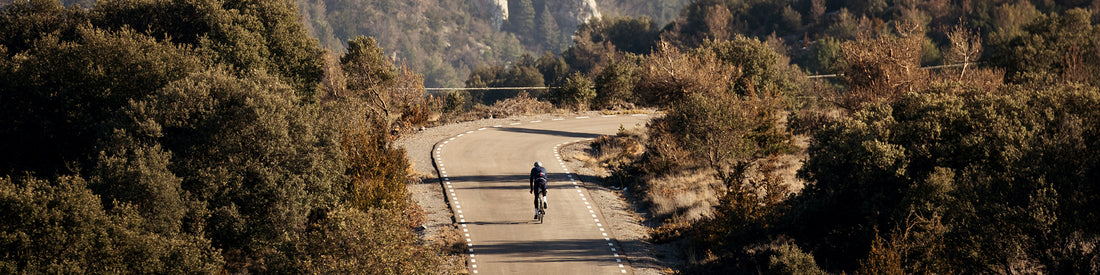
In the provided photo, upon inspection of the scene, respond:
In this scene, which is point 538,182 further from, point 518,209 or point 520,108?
point 520,108

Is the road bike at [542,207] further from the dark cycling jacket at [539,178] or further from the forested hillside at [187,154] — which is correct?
the forested hillside at [187,154]

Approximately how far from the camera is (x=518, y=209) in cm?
2662

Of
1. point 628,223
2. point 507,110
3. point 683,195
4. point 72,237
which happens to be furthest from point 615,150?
point 72,237

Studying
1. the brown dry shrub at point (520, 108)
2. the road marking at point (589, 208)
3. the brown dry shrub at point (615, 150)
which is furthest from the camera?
the brown dry shrub at point (520, 108)

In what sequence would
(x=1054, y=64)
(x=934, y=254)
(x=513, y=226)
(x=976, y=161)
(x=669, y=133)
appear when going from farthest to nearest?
(x=1054, y=64) → (x=669, y=133) → (x=513, y=226) → (x=976, y=161) → (x=934, y=254)

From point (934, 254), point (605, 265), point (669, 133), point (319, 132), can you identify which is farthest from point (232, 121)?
point (934, 254)

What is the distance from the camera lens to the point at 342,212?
16.7 metres

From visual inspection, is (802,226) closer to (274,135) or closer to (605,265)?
(605,265)

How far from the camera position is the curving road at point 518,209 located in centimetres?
2155

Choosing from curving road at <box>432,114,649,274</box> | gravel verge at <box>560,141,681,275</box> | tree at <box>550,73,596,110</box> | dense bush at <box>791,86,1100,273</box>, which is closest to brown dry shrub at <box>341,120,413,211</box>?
Result: curving road at <box>432,114,649,274</box>

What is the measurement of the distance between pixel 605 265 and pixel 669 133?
33.5 ft

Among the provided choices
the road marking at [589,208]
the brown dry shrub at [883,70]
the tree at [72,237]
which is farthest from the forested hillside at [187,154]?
the brown dry shrub at [883,70]

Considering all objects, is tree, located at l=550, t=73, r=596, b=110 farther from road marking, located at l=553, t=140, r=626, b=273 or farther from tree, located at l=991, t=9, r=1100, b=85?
tree, located at l=991, t=9, r=1100, b=85

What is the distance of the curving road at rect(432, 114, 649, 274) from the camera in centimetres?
2155
